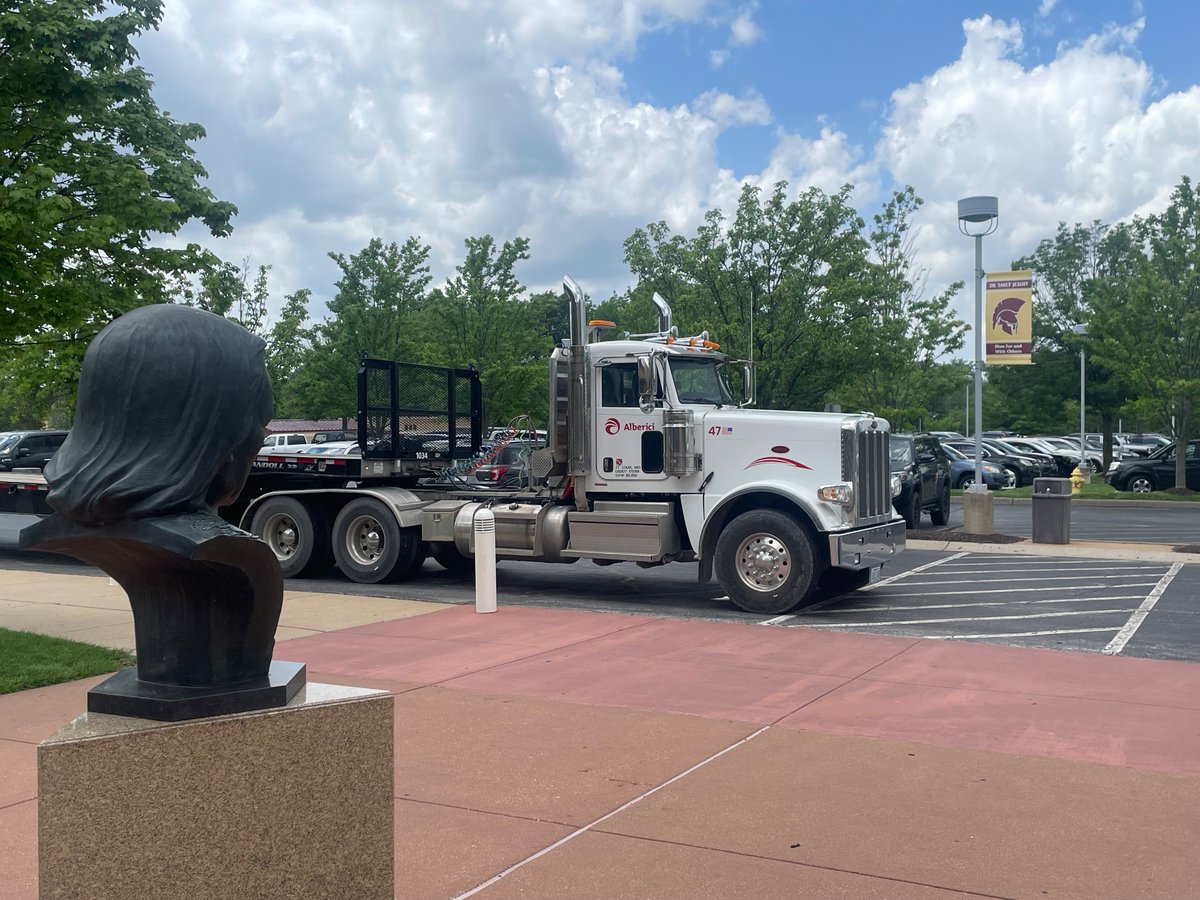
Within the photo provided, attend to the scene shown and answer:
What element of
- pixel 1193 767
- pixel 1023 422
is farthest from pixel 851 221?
pixel 1023 422

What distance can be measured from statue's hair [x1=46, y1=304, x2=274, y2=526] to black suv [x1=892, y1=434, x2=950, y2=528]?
17.1 metres

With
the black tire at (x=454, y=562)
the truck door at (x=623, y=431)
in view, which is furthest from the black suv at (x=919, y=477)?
the truck door at (x=623, y=431)

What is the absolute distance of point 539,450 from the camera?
44.0ft

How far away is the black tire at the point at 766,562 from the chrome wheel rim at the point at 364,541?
4527 millimetres

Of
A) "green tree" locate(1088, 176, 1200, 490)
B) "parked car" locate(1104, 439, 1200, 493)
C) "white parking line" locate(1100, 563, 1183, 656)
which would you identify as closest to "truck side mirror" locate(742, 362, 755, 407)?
"white parking line" locate(1100, 563, 1183, 656)

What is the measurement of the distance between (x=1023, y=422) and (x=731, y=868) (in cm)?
6004

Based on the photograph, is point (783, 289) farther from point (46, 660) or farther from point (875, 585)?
point (46, 660)

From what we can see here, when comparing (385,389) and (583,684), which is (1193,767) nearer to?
(583,684)

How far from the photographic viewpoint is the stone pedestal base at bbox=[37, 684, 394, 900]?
136 inches

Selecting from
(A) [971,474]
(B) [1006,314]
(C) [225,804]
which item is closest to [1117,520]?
(B) [1006,314]

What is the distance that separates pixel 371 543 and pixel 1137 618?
8.61 meters

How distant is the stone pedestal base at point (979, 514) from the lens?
19.7 m

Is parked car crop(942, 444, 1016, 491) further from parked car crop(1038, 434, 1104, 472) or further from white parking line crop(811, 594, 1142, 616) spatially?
white parking line crop(811, 594, 1142, 616)

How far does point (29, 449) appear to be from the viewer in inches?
917
